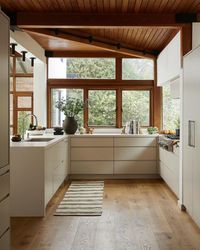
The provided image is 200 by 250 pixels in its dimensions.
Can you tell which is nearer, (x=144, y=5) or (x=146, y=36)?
(x=144, y=5)

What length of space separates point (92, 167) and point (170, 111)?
181cm

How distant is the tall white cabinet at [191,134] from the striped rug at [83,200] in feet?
3.64

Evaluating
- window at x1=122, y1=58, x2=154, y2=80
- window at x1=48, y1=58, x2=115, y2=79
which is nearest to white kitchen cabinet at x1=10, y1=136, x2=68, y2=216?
window at x1=48, y1=58, x2=115, y2=79

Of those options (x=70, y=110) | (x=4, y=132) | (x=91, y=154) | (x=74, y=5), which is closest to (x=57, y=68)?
(x=70, y=110)

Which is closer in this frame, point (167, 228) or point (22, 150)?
point (167, 228)

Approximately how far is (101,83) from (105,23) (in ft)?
9.20

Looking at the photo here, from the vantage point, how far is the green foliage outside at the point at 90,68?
24.7ft

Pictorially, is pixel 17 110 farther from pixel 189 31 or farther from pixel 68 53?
pixel 189 31

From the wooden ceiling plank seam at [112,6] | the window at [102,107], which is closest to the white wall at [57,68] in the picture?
the window at [102,107]

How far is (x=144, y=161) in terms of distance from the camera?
268 inches

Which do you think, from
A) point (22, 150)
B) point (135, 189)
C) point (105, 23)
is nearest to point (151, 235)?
point (22, 150)

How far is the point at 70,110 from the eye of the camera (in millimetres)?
7195

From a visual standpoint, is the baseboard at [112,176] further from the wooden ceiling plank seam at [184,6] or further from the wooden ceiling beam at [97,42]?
the wooden ceiling plank seam at [184,6]

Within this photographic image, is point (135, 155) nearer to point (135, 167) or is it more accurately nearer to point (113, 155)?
point (135, 167)
